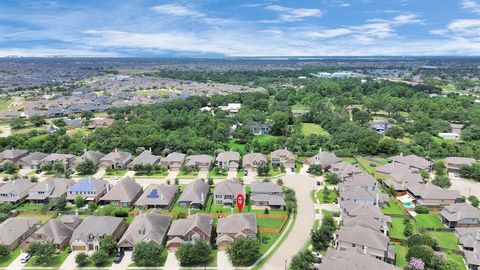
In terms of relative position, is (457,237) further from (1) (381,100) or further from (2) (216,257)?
(1) (381,100)

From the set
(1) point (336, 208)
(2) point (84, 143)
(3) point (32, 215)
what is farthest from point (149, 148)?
(1) point (336, 208)

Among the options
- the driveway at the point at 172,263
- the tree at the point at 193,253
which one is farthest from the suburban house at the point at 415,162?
the driveway at the point at 172,263

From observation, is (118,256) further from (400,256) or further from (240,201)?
(400,256)

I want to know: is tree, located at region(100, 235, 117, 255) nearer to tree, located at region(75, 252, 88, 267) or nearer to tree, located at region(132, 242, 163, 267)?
tree, located at region(75, 252, 88, 267)

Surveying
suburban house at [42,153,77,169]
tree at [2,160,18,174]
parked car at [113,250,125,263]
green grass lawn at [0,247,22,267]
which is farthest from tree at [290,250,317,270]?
tree at [2,160,18,174]

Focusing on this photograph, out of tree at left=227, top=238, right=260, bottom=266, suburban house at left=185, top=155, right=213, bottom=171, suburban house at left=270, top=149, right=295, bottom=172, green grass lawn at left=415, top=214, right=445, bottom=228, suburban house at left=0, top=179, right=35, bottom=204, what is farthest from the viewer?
suburban house at left=270, top=149, right=295, bottom=172

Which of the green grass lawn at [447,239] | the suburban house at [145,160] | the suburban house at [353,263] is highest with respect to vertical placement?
the suburban house at [353,263]

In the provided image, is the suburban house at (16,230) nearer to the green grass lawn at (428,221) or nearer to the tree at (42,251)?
the tree at (42,251)
